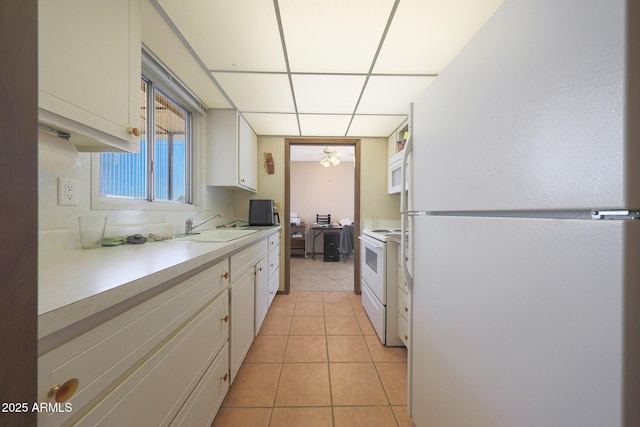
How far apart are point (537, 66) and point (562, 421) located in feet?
2.47

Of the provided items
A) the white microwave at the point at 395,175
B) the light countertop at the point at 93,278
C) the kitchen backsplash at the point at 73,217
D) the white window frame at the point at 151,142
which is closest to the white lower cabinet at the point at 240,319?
the light countertop at the point at 93,278

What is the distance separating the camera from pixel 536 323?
0.51 metres

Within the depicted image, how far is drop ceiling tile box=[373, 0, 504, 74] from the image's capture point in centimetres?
115

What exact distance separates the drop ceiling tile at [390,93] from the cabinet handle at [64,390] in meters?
2.08

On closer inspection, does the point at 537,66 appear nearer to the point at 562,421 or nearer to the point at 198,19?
the point at 562,421

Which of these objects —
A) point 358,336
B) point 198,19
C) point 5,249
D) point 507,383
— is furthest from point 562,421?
point 198,19

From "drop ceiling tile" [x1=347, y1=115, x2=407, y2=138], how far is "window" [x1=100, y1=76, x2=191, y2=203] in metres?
1.73

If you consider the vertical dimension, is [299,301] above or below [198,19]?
below

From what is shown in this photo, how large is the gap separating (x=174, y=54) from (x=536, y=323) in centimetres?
215

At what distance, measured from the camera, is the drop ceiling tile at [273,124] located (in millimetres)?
2482

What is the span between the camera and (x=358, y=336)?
2055 mm

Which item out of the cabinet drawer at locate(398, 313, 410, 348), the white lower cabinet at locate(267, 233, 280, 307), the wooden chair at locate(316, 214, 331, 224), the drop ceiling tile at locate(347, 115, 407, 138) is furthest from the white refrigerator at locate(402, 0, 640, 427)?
the wooden chair at locate(316, 214, 331, 224)

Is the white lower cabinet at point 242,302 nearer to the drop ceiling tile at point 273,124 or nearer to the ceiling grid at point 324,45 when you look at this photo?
the ceiling grid at point 324,45

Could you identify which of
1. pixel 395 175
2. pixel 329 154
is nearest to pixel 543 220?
pixel 395 175
